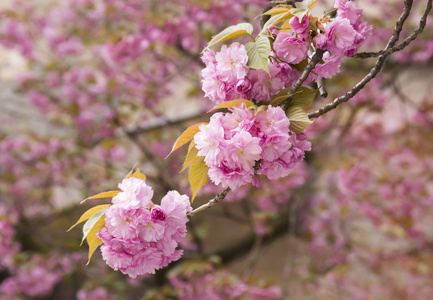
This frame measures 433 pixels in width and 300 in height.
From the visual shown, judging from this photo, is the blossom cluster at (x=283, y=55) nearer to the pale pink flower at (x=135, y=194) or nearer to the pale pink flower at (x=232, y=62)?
the pale pink flower at (x=232, y=62)

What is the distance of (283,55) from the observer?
2.56 feet

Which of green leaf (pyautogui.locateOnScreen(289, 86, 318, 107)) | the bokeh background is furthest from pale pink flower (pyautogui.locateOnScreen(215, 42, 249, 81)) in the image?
the bokeh background

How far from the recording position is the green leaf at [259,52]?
729 mm

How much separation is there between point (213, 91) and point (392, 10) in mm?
3259

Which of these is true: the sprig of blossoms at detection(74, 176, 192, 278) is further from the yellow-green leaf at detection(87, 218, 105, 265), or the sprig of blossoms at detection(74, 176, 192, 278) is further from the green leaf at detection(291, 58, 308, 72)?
the green leaf at detection(291, 58, 308, 72)

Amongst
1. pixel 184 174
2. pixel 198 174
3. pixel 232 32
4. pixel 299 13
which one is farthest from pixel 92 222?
pixel 184 174

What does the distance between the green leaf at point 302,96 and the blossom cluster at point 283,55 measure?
1.3 inches

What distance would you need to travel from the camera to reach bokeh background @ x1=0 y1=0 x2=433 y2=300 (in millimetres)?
3215

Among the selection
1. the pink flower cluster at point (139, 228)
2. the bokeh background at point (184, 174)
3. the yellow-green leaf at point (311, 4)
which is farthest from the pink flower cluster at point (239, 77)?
the bokeh background at point (184, 174)

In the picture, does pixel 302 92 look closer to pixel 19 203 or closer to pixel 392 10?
pixel 392 10

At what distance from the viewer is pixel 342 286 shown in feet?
11.8

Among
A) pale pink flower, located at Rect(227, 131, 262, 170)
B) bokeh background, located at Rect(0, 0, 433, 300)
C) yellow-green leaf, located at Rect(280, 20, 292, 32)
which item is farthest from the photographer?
bokeh background, located at Rect(0, 0, 433, 300)

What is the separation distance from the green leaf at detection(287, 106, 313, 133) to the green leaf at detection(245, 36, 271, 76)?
98 mm

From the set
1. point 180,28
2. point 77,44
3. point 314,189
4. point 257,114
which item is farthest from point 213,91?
point 77,44
